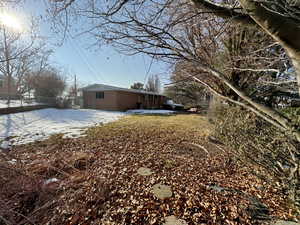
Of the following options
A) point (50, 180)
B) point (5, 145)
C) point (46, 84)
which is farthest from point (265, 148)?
point (46, 84)

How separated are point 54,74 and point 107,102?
823cm

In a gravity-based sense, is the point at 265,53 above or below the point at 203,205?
above

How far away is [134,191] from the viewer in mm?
2510

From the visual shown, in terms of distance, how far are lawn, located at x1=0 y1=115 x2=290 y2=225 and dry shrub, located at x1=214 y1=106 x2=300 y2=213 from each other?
32cm

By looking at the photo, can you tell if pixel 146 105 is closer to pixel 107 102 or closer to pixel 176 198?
pixel 107 102

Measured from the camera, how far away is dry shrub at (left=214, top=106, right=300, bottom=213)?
2033 millimetres

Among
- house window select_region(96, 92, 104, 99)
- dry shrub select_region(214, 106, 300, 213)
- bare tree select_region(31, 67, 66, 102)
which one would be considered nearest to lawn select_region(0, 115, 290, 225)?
dry shrub select_region(214, 106, 300, 213)

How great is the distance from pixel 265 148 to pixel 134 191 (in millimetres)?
2402

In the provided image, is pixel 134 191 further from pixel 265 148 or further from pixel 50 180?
pixel 265 148

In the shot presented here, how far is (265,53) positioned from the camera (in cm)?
359

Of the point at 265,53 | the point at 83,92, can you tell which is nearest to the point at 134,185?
the point at 265,53

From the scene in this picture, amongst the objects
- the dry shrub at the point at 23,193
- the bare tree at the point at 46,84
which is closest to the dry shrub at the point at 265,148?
the dry shrub at the point at 23,193

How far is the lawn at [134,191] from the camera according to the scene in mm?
1970

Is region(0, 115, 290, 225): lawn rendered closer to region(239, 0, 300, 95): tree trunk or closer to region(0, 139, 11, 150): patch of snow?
region(0, 139, 11, 150): patch of snow
